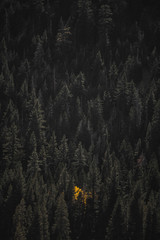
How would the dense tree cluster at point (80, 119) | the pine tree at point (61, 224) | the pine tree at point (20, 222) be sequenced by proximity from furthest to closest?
the dense tree cluster at point (80, 119), the pine tree at point (61, 224), the pine tree at point (20, 222)

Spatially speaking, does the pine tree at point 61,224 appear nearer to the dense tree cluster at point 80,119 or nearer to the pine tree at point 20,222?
the dense tree cluster at point 80,119

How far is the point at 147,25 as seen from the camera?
417 ft

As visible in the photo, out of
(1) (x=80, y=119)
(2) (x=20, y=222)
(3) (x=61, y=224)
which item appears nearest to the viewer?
(2) (x=20, y=222)

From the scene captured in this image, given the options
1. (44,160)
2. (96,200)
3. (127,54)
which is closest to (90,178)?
(96,200)

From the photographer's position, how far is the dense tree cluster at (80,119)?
6244 cm

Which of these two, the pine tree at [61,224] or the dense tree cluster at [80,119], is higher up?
the dense tree cluster at [80,119]

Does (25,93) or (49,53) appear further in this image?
(49,53)

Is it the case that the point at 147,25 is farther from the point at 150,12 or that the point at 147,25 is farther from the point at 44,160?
the point at 44,160

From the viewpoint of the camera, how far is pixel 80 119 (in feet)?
325

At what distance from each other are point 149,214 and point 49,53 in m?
82.6

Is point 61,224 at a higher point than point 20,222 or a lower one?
lower

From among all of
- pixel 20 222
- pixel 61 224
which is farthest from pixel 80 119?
pixel 20 222

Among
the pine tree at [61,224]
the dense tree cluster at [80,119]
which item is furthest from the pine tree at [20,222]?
the pine tree at [61,224]

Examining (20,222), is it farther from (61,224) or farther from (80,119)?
(80,119)
